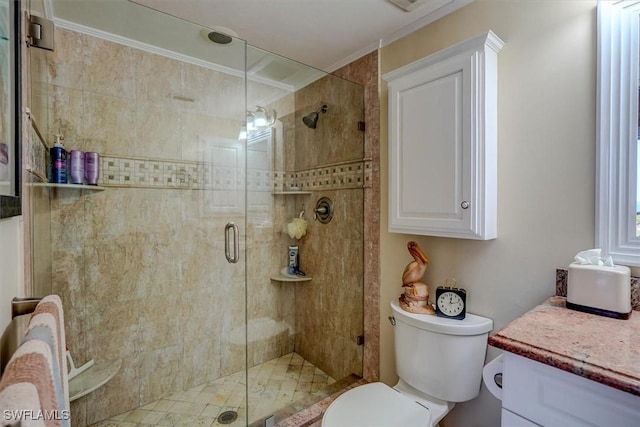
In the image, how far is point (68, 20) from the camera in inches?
62.5

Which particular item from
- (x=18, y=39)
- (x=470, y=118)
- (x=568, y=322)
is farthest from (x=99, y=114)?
(x=568, y=322)

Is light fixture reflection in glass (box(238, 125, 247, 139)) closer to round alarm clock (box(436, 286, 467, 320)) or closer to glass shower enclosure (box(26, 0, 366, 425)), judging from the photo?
glass shower enclosure (box(26, 0, 366, 425))

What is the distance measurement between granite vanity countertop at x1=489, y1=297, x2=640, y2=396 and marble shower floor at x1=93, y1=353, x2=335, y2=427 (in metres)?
1.44

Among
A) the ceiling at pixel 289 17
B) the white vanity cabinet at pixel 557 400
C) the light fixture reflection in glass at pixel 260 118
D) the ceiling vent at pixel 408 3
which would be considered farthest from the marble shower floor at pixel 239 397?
the ceiling vent at pixel 408 3

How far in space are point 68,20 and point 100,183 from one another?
0.86 m

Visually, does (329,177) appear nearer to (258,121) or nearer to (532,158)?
(258,121)

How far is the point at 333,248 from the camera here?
2.14 meters

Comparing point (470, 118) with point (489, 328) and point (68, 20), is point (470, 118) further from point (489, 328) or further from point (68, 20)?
point (68, 20)

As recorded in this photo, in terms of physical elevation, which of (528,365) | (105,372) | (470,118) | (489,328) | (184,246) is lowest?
(105,372)

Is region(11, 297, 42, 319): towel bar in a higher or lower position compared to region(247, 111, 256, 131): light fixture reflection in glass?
lower

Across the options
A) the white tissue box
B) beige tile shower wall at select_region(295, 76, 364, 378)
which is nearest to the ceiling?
beige tile shower wall at select_region(295, 76, 364, 378)

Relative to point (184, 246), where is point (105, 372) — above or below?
below

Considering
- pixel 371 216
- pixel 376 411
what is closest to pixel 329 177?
pixel 371 216

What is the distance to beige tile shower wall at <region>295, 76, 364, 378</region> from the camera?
6.70 feet
